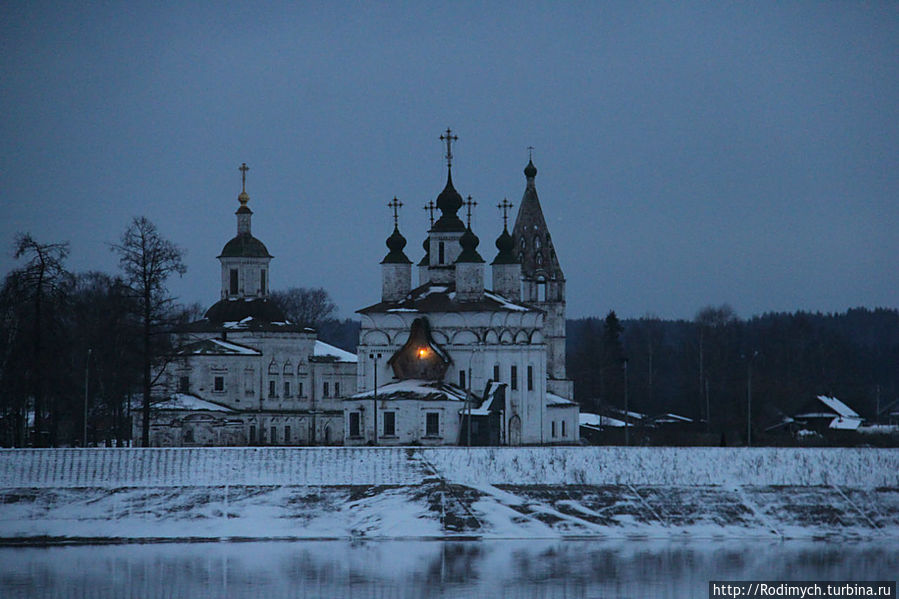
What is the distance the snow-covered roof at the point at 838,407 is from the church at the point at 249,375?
2835cm

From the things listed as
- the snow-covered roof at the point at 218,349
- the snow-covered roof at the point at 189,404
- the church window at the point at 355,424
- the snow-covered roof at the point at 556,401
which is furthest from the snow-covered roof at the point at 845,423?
the snow-covered roof at the point at 189,404

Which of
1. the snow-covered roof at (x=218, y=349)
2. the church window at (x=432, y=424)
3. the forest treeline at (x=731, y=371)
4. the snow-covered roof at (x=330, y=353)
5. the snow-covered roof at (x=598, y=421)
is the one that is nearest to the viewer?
the church window at (x=432, y=424)

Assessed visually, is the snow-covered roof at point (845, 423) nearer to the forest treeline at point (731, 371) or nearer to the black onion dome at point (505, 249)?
the forest treeline at point (731, 371)

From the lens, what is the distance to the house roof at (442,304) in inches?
3051

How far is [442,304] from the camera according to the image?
3076 inches

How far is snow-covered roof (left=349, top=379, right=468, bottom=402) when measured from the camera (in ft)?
238

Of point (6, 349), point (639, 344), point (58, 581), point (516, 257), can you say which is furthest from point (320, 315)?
point (58, 581)

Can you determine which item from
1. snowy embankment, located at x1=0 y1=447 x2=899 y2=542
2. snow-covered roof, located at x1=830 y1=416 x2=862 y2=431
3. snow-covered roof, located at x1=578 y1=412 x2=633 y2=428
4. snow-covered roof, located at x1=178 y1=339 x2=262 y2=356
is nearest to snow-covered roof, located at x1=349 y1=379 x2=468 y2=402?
snow-covered roof, located at x1=178 y1=339 x2=262 y2=356

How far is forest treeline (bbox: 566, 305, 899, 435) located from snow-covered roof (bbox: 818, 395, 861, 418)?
1214 millimetres

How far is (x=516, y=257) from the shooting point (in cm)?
8406

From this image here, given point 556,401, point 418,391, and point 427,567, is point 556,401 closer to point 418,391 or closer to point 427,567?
point 418,391

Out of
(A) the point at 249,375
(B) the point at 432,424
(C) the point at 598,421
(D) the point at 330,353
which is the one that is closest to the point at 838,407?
(C) the point at 598,421

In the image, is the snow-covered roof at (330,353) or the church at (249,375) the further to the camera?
the snow-covered roof at (330,353)

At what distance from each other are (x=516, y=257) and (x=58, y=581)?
4086 centimetres
